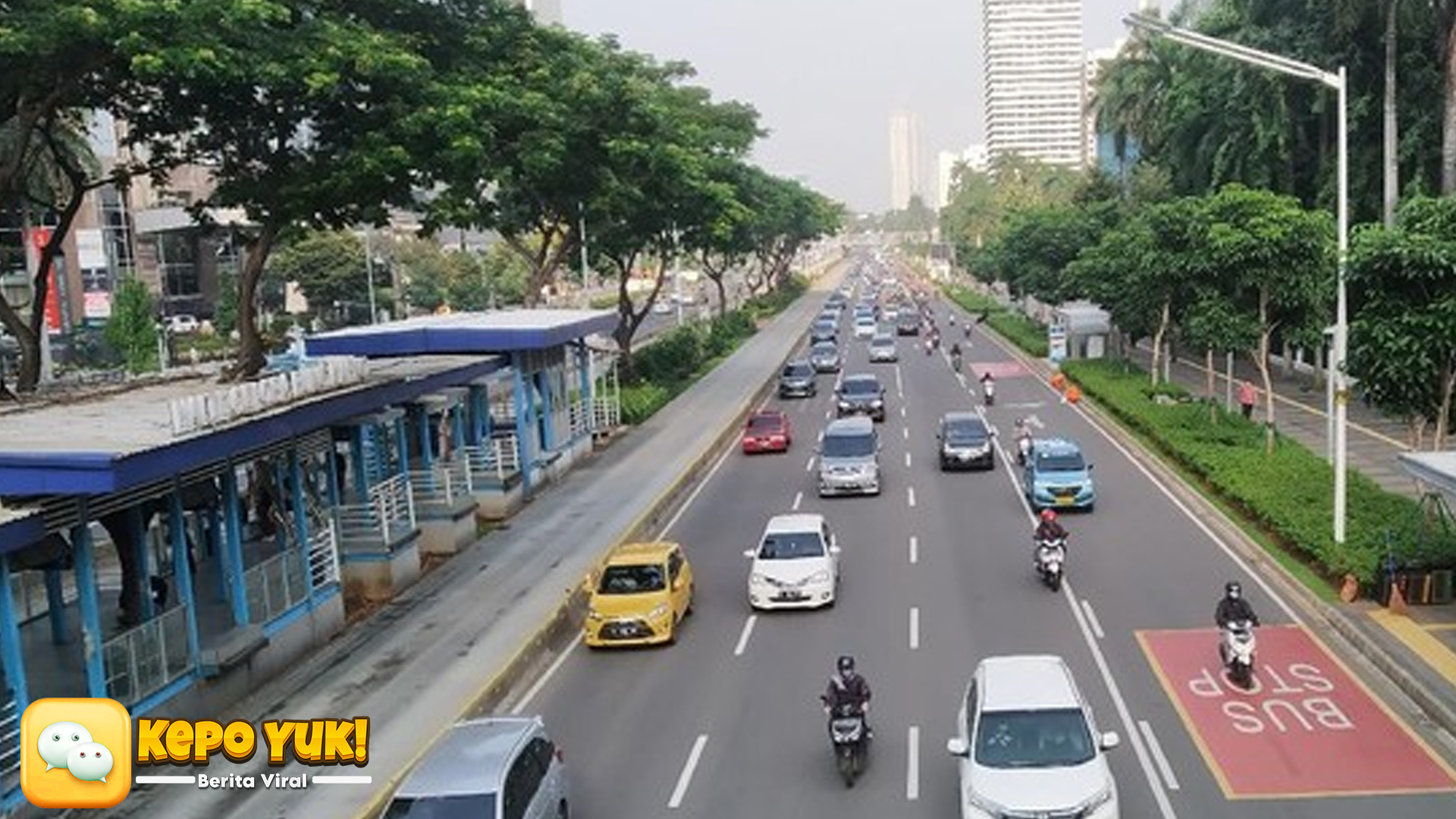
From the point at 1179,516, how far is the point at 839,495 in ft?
28.6

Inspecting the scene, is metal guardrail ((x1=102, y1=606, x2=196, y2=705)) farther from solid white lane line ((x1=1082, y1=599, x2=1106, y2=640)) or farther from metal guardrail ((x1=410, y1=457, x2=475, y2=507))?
solid white lane line ((x1=1082, y1=599, x2=1106, y2=640))

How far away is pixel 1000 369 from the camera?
227 ft

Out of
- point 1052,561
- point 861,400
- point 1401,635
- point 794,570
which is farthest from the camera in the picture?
point 861,400

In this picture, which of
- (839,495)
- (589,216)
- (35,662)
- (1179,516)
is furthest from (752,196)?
(35,662)

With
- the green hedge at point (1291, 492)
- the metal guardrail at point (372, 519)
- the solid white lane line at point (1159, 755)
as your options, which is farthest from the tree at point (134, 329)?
the solid white lane line at point (1159, 755)

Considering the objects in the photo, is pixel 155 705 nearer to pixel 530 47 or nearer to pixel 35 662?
pixel 35 662

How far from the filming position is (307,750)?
17.9 m

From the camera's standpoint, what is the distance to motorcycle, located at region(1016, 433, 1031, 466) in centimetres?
3688

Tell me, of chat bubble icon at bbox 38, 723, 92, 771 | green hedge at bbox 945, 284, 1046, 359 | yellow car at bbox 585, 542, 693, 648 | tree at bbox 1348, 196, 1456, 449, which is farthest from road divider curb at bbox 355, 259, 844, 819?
green hedge at bbox 945, 284, 1046, 359

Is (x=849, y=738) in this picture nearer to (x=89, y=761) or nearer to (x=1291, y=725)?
(x=1291, y=725)

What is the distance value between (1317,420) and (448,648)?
32258 mm

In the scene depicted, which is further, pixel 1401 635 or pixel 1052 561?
pixel 1052 561

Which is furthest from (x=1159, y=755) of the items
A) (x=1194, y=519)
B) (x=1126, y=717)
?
(x=1194, y=519)

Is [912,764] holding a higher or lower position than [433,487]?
lower
